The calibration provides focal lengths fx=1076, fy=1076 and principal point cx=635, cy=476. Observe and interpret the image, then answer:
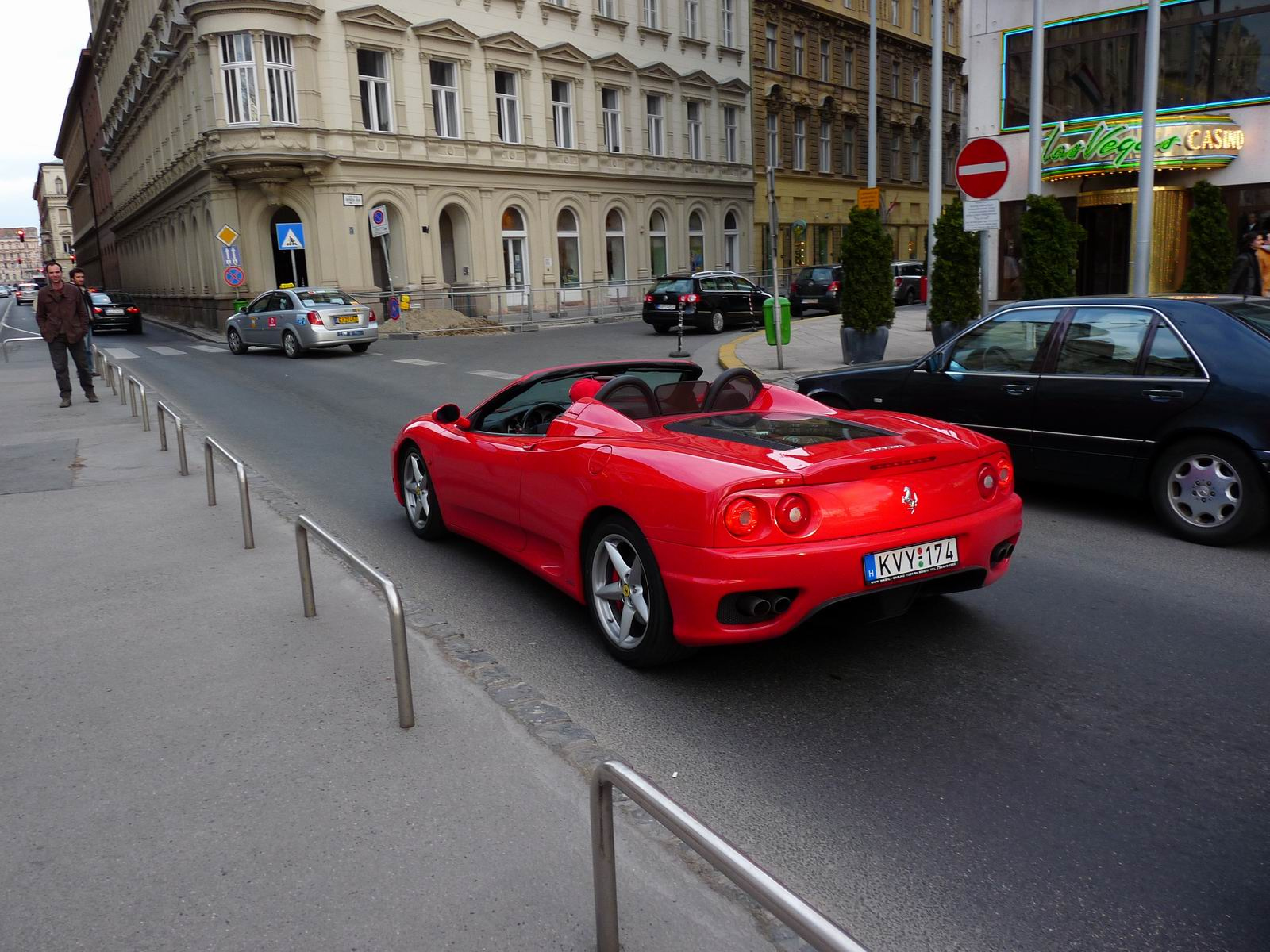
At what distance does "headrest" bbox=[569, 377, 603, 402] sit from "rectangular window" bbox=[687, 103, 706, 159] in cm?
4175

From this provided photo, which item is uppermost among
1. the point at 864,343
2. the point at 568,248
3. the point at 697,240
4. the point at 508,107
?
the point at 508,107

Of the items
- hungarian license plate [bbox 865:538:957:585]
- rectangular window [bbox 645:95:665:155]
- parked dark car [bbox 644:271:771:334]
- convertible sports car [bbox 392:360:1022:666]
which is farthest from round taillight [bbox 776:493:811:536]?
rectangular window [bbox 645:95:665:155]

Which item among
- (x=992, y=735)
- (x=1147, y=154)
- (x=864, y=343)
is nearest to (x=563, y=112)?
(x=864, y=343)

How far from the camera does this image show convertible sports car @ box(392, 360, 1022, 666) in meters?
4.14

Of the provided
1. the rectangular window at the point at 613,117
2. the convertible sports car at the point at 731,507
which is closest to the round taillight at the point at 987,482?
the convertible sports car at the point at 731,507

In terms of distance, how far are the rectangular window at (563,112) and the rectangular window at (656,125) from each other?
4.46 meters

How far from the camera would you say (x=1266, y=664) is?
454 centimetres

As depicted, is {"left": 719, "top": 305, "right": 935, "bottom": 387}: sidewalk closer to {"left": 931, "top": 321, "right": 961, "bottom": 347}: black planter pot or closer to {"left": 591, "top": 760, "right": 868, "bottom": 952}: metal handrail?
{"left": 931, "top": 321, "right": 961, "bottom": 347}: black planter pot

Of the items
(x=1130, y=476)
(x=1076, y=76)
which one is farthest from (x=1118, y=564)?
(x=1076, y=76)

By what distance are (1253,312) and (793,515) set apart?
4.39m

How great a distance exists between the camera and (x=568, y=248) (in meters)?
40.2

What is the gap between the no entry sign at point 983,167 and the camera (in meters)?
10.8

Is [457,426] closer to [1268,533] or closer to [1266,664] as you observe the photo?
[1266,664]

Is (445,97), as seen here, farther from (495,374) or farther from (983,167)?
(983,167)
